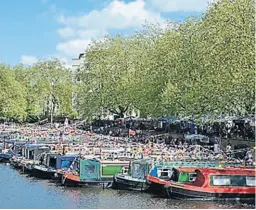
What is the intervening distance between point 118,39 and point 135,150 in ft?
125

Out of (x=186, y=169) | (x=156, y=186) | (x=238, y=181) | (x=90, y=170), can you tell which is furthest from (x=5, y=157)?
(x=238, y=181)

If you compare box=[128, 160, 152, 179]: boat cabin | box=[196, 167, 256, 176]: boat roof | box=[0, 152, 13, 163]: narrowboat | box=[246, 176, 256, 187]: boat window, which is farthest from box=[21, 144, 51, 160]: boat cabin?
box=[246, 176, 256, 187]: boat window

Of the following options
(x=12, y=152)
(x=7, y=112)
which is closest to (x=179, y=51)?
(x=12, y=152)

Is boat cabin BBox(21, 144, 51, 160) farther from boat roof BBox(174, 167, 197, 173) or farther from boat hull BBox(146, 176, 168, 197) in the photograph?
boat roof BBox(174, 167, 197, 173)

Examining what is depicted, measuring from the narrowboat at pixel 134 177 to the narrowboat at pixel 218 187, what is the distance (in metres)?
3.23

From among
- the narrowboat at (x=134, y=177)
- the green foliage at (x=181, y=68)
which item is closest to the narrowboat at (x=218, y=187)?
the narrowboat at (x=134, y=177)

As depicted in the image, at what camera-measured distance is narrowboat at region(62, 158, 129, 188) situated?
4047 cm

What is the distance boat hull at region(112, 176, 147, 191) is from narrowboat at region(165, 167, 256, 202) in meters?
2.97

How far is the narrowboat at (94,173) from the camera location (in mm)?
40469

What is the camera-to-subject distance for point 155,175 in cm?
3816

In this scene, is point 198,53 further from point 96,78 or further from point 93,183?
point 96,78

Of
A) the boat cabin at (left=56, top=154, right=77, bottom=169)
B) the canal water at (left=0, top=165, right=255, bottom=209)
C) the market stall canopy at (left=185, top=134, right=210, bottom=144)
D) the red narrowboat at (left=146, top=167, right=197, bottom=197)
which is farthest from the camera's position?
the market stall canopy at (left=185, top=134, right=210, bottom=144)

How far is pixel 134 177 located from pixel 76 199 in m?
4.55

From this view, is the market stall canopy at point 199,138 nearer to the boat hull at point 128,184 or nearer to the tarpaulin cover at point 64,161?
the tarpaulin cover at point 64,161
